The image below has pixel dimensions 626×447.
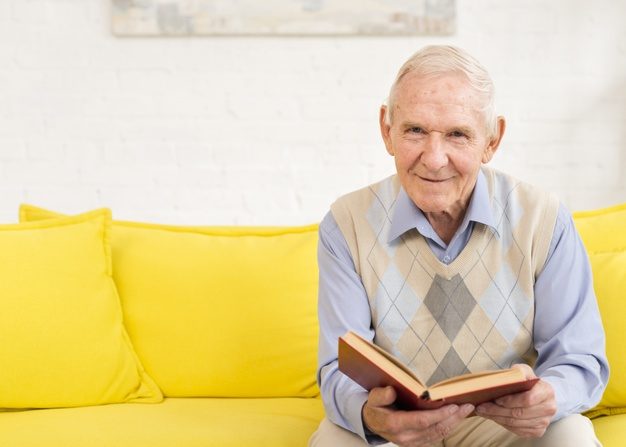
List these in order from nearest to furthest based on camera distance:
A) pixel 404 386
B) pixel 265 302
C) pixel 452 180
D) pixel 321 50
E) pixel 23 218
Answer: pixel 404 386, pixel 452 180, pixel 265 302, pixel 23 218, pixel 321 50

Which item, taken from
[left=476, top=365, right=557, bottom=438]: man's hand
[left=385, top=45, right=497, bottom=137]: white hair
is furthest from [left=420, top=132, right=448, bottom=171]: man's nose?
[left=476, top=365, right=557, bottom=438]: man's hand

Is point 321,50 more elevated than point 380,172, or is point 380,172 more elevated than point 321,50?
point 321,50

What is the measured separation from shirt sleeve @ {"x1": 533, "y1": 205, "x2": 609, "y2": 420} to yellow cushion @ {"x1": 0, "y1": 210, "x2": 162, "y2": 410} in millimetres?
1014

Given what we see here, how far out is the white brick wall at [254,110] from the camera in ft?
10.3

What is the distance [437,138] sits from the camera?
171cm

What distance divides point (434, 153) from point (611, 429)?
729 millimetres

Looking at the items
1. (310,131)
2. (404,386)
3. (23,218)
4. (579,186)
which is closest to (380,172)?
(310,131)

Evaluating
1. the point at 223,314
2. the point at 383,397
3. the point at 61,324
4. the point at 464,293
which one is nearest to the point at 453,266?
the point at 464,293

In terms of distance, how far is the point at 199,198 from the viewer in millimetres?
3191

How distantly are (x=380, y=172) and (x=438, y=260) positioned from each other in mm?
1374

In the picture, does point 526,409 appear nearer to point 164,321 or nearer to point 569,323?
point 569,323

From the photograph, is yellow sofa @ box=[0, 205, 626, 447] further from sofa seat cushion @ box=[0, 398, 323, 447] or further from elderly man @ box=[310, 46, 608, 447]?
elderly man @ box=[310, 46, 608, 447]

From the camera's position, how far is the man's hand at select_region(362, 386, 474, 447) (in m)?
1.46

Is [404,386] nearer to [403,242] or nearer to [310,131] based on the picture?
[403,242]
